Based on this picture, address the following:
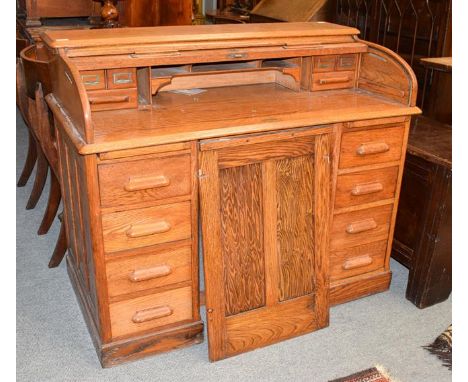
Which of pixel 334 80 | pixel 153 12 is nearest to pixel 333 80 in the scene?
pixel 334 80

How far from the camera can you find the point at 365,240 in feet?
8.27

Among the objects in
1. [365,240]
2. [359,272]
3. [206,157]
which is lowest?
[359,272]

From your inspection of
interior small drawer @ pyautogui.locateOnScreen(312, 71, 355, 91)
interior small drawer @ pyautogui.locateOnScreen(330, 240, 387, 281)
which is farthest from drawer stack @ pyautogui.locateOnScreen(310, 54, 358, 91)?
interior small drawer @ pyautogui.locateOnScreen(330, 240, 387, 281)

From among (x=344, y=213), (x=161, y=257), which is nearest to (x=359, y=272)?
(x=344, y=213)

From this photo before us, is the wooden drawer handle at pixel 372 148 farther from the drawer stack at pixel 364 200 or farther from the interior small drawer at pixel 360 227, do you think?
the interior small drawer at pixel 360 227

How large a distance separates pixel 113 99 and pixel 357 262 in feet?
4.44

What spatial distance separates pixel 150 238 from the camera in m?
2.02

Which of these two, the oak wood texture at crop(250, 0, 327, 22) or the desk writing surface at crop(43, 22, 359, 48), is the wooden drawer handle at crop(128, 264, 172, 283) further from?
the oak wood texture at crop(250, 0, 327, 22)

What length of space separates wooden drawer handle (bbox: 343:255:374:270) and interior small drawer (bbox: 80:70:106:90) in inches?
54.0

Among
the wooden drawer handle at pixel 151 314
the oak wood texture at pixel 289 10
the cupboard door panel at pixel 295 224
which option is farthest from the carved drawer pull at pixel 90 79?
the oak wood texture at pixel 289 10

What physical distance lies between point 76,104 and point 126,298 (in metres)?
0.77

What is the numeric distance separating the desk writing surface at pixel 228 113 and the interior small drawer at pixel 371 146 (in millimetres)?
94

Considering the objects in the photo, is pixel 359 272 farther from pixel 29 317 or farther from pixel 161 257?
pixel 29 317

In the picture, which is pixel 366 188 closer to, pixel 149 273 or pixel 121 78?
pixel 149 273
